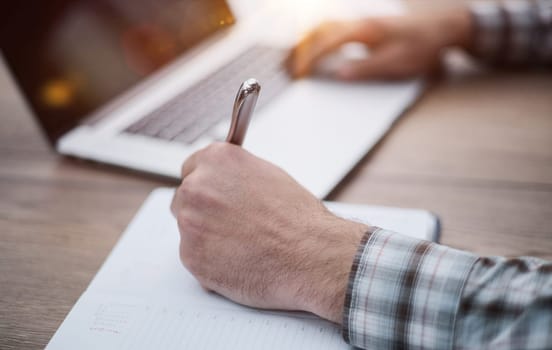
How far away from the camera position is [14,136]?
0.81 meters

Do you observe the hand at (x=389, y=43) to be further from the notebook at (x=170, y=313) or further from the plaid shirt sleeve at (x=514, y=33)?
the notebook at (x=170, y=313)

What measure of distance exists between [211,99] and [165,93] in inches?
3.0

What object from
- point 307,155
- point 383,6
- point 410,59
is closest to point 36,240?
point 307,155

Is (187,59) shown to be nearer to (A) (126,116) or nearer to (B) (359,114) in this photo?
(A) (126,116)

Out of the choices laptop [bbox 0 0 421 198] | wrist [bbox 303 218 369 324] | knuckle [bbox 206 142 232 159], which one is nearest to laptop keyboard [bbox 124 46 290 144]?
laptop [bbox 0 0 421 198]

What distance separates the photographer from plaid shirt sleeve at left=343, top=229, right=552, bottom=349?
1.29 feet

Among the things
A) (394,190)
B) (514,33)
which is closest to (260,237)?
(394,190)

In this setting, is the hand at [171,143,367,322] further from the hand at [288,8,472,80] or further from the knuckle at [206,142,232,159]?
the hand at [288,8,472,80]

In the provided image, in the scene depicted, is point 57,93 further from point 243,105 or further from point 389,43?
point 389,43

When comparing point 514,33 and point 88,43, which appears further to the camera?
point 514,33

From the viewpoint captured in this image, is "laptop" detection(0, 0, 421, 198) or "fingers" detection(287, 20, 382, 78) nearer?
"laptop" detection(0, 0, 421, 198)

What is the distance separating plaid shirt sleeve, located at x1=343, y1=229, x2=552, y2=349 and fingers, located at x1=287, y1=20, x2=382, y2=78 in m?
0.48

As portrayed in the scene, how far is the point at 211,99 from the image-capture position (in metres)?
0.80

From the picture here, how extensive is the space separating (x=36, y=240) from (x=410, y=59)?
0.61 m
